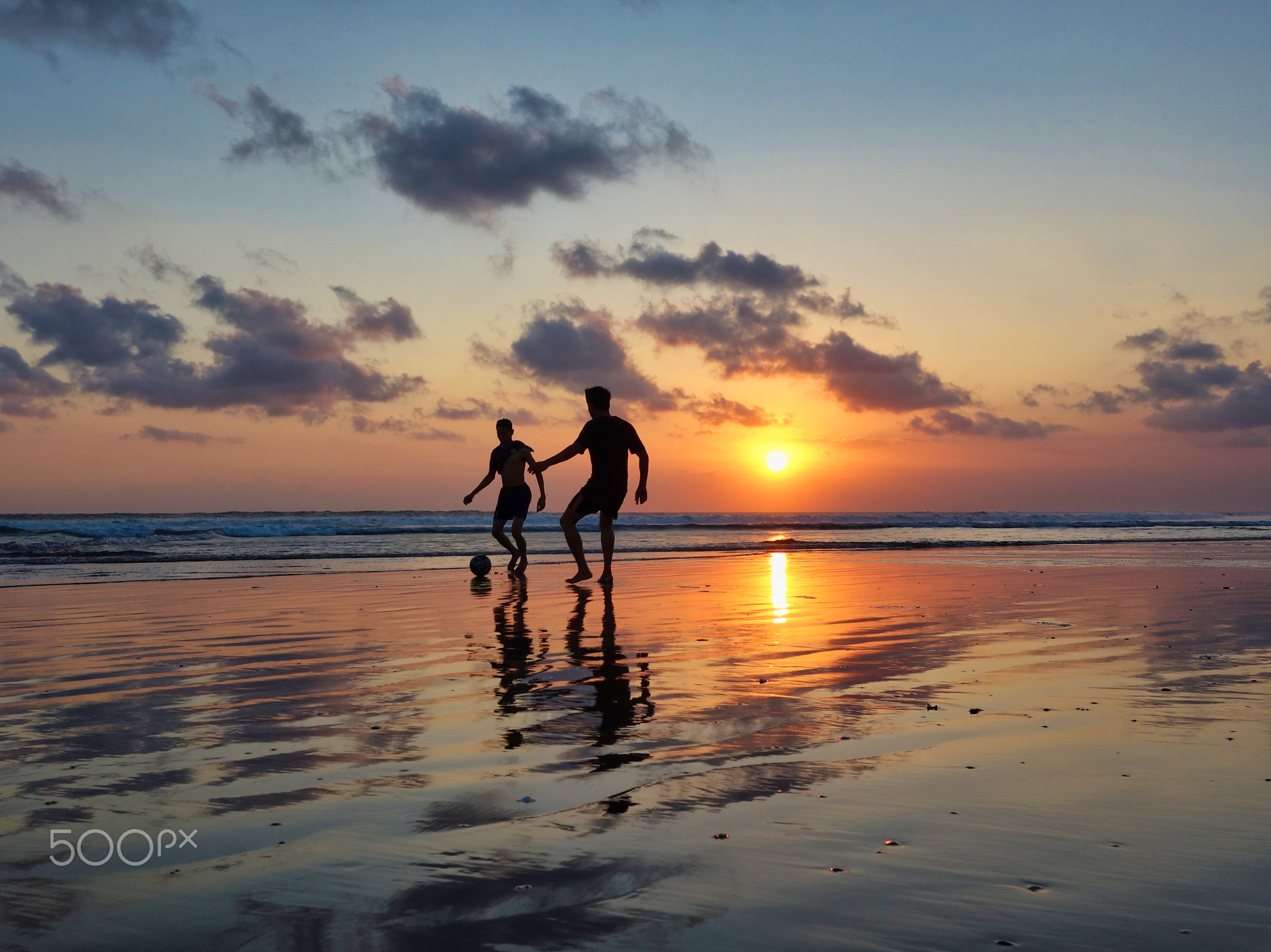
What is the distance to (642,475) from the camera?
11789mm

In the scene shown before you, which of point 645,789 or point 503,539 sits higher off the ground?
point 503,539

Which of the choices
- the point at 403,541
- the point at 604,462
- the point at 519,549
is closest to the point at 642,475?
the point at 604,462

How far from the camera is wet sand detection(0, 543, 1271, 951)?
77.5 inches

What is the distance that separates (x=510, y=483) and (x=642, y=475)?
11.5 ft

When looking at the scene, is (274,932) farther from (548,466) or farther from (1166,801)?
(548,466)

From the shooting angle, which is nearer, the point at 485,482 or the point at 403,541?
the point at 485,482

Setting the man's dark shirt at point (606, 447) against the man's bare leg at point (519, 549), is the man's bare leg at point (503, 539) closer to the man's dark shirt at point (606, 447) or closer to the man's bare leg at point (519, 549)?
the man's bare leg at point (519, 549)

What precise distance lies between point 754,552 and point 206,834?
1992cm

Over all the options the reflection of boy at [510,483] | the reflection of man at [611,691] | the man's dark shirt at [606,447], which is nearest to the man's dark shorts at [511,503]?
the reflection of boy at [510,483]

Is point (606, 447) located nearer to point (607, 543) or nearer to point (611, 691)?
point (607, 543)

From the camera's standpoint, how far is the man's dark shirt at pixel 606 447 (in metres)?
11.4

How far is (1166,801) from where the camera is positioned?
2.77m

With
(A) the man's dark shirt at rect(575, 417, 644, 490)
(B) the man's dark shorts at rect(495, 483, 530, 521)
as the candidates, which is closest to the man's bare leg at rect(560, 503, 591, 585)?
(A) the man's dark shirt at rect(575, 417, 644, 490)

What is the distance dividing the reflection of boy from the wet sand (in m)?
7.51
